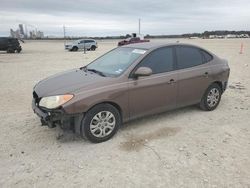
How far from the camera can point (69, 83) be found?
15.3 feet

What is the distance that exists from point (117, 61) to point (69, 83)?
1.13 meters

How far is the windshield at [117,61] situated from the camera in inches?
196

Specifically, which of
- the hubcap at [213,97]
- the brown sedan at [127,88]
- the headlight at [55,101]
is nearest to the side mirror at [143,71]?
the brown sedan at [127,88]

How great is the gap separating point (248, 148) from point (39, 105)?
3407 mm

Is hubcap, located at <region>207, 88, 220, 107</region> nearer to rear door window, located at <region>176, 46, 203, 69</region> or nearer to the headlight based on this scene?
rear door window, located at <region>176, 46, 203, 69</region>

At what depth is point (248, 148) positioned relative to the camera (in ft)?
14.3

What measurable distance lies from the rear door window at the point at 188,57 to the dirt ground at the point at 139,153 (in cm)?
109


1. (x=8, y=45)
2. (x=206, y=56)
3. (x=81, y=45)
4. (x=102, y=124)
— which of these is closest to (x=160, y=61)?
(x=206, y=56)

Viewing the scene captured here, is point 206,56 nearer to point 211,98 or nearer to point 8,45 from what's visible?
point 211,98

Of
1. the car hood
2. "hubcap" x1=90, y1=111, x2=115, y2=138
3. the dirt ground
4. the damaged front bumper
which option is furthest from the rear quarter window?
the damaged front bumper

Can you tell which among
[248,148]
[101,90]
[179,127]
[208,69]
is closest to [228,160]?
[248,148]

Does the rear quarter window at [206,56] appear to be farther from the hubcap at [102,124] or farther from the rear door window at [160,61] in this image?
the hubcap at [102,124]

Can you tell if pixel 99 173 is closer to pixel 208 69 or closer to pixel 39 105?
pixel 39 105

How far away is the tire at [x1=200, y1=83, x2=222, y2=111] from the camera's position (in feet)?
20.0
